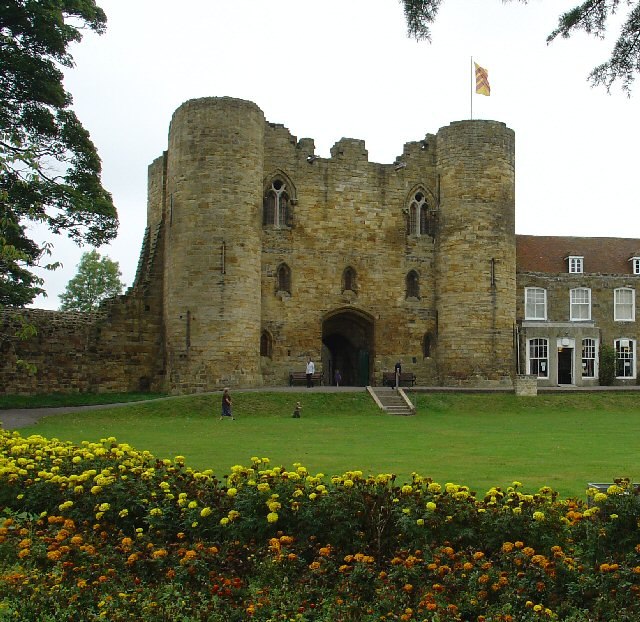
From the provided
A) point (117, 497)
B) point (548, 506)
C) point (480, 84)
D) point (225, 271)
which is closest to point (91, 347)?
point (225, 271)

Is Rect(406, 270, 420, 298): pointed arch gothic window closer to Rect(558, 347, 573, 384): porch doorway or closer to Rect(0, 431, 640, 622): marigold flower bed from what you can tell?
Rect(558, 347, 573, 384): porch doorway

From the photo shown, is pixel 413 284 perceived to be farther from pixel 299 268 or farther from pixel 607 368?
pixel 607 368

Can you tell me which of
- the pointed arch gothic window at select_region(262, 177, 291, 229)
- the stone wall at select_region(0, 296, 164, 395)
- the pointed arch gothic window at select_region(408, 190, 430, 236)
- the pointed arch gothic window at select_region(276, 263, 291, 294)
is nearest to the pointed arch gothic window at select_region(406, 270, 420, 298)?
the pointed arch gothic window at select_region(408, 190, 430, 236)

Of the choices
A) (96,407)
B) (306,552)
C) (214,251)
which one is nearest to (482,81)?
(214,251)

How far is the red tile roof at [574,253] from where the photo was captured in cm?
4256

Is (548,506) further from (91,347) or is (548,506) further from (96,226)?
(91,347)

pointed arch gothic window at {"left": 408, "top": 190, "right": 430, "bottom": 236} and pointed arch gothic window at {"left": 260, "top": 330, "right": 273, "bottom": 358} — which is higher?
pointed arch gothic window at {"left": 408, "top": 190, "right": 430, "bottom": 236}

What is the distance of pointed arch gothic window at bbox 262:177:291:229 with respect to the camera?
35469 millimetres

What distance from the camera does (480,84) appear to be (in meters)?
37.6

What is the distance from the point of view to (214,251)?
32.7 meters

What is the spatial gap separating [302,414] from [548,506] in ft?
64.9

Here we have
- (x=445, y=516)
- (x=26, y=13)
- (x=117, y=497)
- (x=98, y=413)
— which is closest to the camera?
(x=445, y=516)

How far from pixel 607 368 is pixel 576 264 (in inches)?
222

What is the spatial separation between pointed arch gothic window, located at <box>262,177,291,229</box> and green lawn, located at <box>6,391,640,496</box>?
8.89m
